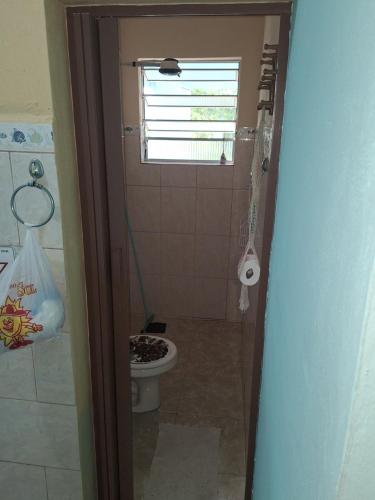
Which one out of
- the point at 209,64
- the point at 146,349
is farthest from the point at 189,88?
the point at 146,349

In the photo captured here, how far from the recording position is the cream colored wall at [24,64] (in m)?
0.97

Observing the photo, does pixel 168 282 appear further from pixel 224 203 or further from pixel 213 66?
pixel 213 66

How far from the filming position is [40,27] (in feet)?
3.20

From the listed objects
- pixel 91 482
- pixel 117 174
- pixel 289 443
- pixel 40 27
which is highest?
pixel 40 27

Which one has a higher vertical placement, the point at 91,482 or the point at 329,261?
the point at 329,261

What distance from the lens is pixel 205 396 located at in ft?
8.48

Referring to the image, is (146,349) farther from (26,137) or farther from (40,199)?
(26,137)

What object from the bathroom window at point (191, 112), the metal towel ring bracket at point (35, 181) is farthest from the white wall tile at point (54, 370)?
the bathroom window at point (191, 112)

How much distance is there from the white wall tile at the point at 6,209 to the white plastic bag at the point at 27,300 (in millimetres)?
61

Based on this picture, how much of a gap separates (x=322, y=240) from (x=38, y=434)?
123 centimetres

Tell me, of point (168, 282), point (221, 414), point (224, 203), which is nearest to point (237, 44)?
point (224, 203)

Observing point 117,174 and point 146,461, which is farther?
point 146,461

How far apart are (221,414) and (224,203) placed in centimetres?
157

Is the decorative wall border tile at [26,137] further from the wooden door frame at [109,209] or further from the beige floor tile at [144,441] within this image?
the beige floor tile at [144,441]
